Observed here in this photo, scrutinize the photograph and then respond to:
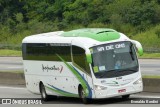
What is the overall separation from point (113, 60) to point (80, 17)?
5819 cm

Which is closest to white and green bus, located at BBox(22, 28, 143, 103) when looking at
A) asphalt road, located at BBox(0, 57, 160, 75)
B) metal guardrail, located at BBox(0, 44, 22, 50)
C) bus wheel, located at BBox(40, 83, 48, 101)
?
bus wheel, located at BBox(40, 83, 48, 101)

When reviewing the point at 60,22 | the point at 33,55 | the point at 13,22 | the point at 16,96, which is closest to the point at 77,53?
the point at 33,55

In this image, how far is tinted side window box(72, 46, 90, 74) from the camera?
19.7 meters

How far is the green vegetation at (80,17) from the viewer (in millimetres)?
68938

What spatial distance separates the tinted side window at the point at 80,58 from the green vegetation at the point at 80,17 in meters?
34.6

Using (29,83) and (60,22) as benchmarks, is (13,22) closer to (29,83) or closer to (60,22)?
(60,22)

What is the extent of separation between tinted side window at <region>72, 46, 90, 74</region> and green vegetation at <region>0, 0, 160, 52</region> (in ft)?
114

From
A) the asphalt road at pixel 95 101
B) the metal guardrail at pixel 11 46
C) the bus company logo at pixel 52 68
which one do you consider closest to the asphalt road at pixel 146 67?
the asphalt road at pixel 95 101

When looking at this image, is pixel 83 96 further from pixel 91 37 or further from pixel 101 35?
pixel 101 35

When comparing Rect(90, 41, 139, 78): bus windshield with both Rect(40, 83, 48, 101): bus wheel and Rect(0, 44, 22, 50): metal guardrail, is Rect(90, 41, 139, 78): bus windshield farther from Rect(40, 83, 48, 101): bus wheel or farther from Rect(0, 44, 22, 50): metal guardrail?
Rect(0, 44, 22, 50): metal guardrail

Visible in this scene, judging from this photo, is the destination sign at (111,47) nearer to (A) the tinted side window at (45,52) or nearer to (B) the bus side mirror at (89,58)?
(B) the bus side mirror at (89,58)

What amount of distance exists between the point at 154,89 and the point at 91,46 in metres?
3.80

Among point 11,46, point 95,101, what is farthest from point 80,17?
point 95,101

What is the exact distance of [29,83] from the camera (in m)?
24.3
